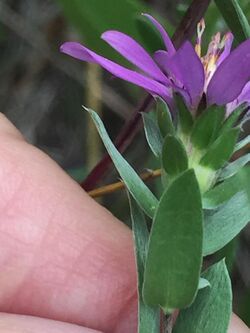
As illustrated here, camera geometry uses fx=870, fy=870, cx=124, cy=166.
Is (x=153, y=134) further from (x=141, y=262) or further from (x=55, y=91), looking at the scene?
(x=55, y=91)

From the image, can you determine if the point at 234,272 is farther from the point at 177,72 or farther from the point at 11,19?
the point at 177,72

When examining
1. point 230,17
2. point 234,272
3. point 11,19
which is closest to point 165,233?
point 230,17

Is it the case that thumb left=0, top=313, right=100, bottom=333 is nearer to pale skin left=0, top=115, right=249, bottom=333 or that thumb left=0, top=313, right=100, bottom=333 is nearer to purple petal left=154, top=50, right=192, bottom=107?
pale skin left=0, top=115, right=249, bottom=333

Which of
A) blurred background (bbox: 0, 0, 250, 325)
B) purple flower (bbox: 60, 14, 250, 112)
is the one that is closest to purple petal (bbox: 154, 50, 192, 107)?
purple flower (bbox: 60, 14, 250, 112)

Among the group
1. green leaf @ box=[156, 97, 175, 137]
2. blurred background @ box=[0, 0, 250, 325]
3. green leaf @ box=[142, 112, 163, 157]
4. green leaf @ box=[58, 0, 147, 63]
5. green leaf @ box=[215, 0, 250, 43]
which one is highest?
green leaf @ box=[215, 0, 250, 43]

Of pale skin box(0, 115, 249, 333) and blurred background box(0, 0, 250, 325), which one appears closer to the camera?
pale skin box(0, 115, 249, 333)

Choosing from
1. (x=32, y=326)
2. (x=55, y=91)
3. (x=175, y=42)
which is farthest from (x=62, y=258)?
(x=55, y=91)

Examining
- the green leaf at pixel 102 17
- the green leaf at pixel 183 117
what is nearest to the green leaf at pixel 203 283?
the green leaf at pixel 183 117
